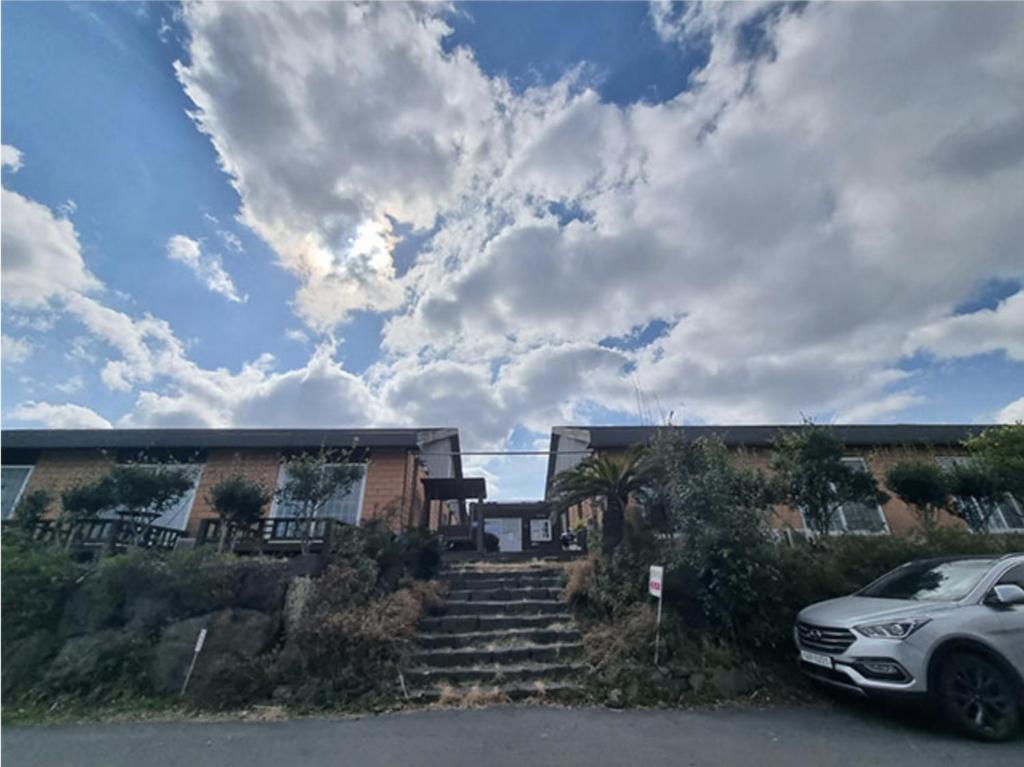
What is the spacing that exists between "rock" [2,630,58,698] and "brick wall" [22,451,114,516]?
265 inches

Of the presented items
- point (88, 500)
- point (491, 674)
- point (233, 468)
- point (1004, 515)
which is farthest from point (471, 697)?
point (1004, 515)

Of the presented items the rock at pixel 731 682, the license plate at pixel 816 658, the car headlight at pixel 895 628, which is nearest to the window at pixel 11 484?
the rock at pixel 731 682

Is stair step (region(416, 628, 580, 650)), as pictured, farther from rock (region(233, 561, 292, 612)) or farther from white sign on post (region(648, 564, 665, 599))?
rock (region(233, 561, 292, 612))

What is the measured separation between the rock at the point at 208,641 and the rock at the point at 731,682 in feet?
18.7

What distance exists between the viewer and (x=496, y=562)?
993cm

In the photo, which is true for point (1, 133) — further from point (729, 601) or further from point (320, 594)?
point (729, 601)

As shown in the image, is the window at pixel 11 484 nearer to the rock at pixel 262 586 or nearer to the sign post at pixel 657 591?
the rock at pixel 262 586

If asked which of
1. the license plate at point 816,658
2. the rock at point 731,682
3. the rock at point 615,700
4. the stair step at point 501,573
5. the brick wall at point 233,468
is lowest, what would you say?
the rock at point 615,700

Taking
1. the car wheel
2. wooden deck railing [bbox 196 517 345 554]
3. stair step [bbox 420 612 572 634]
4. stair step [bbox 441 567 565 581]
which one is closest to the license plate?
the car wheel

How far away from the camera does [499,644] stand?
6.16 metres

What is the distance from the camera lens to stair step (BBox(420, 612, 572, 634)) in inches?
261

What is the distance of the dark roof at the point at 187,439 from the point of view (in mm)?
11477

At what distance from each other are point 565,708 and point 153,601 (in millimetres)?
5736

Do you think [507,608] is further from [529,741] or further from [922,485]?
[922,485]
